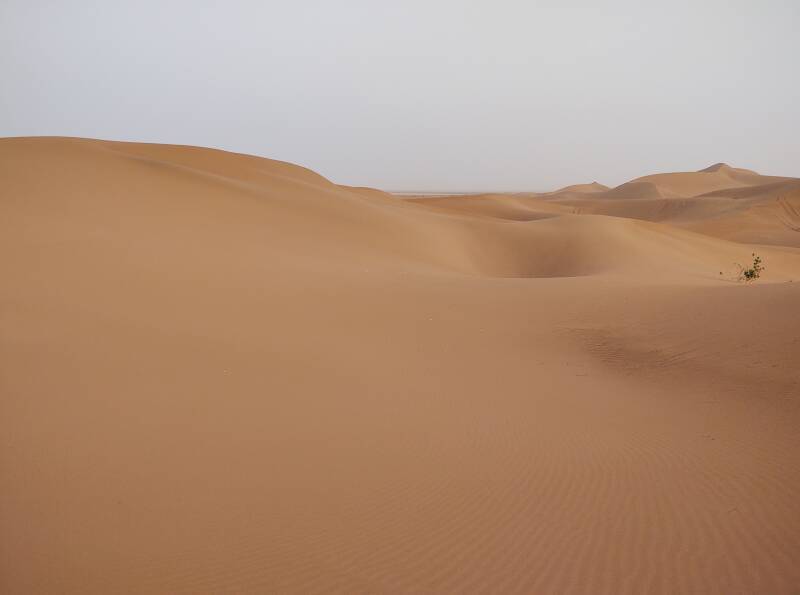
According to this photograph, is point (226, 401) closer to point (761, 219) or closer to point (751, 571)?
point (751, 571)

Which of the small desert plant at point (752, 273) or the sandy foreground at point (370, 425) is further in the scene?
the small desert plant at point (752, 273)

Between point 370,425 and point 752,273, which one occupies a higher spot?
point 752,273

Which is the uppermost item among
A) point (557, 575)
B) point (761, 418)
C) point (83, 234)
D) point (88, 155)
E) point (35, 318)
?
point (88, 155)

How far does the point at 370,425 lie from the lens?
4.75 meters

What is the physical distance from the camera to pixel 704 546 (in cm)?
308

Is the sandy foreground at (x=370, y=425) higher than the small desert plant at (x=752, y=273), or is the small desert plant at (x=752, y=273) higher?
the small desert plant at (x=752, y=273)

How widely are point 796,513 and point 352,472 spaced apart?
9.27ft

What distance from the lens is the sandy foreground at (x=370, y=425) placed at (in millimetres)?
2984

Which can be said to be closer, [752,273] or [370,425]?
[370,425]

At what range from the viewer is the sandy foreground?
2.98 meters

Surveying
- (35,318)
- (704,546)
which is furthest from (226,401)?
(704,546)

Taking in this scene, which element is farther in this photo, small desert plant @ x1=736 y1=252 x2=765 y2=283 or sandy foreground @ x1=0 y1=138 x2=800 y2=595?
small desert plant @ x1=736 y1=252 x2=765 y2=283

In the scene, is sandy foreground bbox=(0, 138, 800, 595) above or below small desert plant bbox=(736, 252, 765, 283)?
below

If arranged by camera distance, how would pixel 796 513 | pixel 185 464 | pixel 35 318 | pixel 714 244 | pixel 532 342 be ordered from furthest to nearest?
pixel 714 244
pixel 532 342
pixel 35 318
pixel 185 464
pixel 796 513
